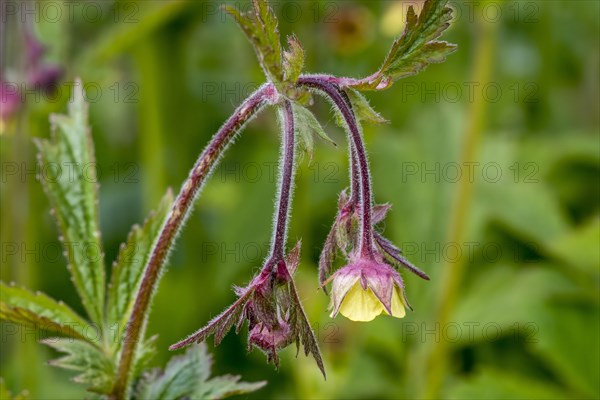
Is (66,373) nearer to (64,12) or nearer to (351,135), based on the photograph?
(64,12)

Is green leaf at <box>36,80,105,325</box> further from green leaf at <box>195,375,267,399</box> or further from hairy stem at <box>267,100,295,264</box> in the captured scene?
hairy stem at <box>267,100,295,264</box>

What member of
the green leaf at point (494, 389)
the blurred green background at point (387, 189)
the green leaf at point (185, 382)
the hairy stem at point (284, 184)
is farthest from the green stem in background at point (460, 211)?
the hairy stem at point (284, 184)

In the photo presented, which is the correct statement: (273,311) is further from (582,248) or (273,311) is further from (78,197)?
(582,248)

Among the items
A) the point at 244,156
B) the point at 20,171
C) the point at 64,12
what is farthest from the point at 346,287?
the point at 244,156

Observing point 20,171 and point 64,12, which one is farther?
point 64,12

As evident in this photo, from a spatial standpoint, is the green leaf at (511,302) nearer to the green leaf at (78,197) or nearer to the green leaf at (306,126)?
the green leaf at (78,197)
